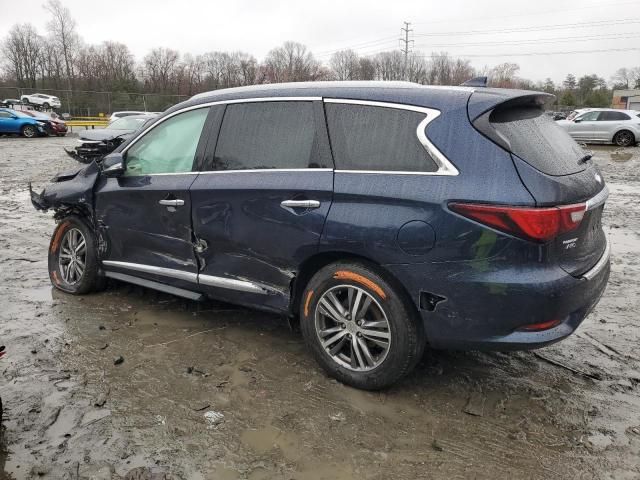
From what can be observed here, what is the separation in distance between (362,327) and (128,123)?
16354 mm

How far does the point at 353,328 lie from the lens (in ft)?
10.8

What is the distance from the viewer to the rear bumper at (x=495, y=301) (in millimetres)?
→ 2768

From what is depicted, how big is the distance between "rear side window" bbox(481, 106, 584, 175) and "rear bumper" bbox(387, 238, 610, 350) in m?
0.58

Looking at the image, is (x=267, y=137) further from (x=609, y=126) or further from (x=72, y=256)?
(x=609, y=126)

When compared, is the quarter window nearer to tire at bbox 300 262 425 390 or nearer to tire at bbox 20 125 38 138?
tire at bbox 300 262 425 390

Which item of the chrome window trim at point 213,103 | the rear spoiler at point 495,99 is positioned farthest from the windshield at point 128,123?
the rear spoiler at point 495,99

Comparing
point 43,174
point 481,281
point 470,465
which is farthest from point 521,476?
point 43,174

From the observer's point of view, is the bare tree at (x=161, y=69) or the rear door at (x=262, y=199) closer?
the rear door at (x=262, y=199)

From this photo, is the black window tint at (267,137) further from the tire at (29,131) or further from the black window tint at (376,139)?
the tire at (29,131)

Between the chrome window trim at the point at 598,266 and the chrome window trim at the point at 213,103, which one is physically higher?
the chrome window trim at the point at 213,103

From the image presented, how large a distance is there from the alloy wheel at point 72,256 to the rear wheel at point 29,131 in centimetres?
2592

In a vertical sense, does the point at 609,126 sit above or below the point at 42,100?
below

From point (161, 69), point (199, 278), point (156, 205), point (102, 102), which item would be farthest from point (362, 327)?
point (161, 69)

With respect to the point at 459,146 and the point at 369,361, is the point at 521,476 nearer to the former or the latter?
the point at 369,361
